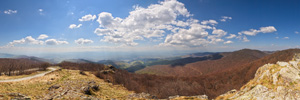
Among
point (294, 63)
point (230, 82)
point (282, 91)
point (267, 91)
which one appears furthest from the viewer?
point (230, 82)

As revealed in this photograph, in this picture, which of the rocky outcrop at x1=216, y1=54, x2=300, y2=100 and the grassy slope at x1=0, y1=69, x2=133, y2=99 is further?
the grassy slope at x1=0, y1=69, x2=133, y2=99

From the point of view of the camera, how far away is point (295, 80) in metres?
14.6

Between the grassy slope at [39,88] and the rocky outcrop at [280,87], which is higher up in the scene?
the rocky outcrop at [280,87]

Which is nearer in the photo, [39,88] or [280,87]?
[280,87]

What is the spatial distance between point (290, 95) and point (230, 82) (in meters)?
227

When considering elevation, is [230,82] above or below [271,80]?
below

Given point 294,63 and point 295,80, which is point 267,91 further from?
point 294,63

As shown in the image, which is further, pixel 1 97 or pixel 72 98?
pixel 72 98

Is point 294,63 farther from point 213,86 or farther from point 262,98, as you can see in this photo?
point 213,86

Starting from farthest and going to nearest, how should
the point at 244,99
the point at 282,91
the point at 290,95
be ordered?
1. the point at 244,99
2. the point at 282,91
3. the point at 290,95

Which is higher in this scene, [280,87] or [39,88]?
[280,87]

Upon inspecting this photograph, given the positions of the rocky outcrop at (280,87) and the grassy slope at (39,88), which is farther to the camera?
the grassy slope at (39,88)

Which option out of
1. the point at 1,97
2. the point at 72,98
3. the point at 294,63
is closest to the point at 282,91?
the point at 294,63

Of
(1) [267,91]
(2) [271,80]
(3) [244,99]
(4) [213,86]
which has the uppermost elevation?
(2) [271,80]
